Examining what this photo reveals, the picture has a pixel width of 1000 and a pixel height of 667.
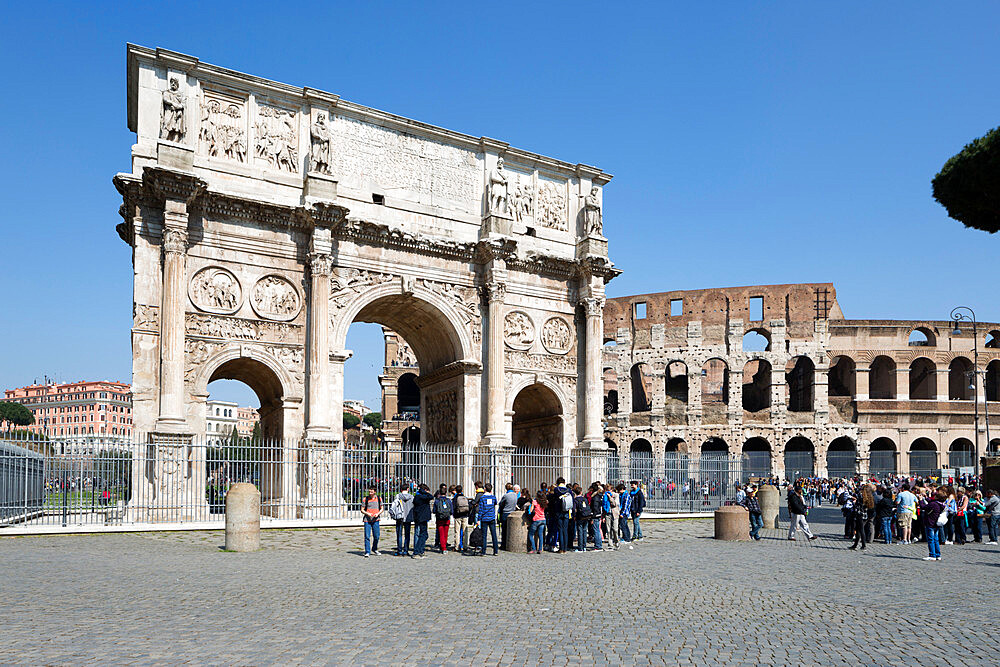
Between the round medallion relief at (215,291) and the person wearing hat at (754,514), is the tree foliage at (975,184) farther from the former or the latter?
the round medallion relief at (215,291)

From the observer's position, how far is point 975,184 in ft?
74.8

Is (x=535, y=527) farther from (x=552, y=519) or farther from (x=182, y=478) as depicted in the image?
(x=182, y=478)

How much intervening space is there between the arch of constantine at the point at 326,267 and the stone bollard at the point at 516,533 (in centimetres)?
509

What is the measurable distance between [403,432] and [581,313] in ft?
66.6

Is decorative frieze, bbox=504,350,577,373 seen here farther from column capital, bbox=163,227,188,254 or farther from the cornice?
the cornice

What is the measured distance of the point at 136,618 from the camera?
23.7 ft

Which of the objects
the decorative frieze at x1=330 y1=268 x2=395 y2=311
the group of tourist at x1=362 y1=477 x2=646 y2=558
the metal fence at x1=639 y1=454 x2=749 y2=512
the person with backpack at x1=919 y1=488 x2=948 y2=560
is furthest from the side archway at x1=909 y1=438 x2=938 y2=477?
the group of tourist at x1=362 y1=477 x2=646 y2=558

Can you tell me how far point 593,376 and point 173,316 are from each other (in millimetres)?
11414

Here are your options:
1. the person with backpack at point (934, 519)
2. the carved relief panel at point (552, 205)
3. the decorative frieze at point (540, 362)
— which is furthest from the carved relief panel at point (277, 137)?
the person with backpack at point (934, 519)

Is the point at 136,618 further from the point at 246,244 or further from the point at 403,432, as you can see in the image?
the point at 403,432

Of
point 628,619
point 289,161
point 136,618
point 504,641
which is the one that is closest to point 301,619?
point 136,618

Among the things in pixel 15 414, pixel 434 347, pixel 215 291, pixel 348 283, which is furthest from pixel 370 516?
pixel 15 414

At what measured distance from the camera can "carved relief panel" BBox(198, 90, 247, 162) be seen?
19562 mm

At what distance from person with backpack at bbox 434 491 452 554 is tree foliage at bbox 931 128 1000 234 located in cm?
1734
